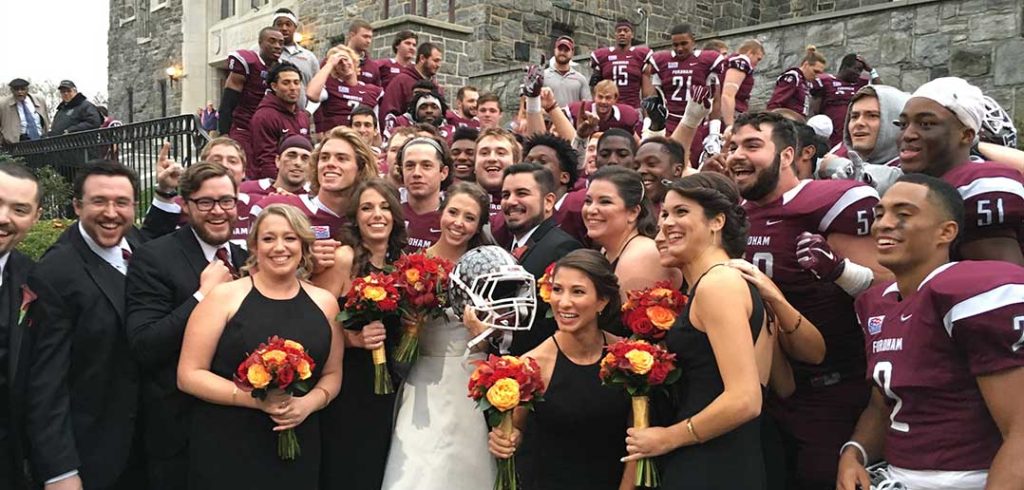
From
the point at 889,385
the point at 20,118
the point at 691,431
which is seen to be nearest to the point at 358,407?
the point at 691,431

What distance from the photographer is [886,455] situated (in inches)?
135

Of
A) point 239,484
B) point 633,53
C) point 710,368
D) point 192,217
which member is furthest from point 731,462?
point 633,53

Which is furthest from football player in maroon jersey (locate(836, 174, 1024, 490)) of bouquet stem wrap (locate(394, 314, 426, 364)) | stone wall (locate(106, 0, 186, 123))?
stone wall (locate(106, 0, 186, 123))

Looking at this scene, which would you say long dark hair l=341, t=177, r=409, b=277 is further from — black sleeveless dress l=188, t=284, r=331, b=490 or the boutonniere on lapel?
the boutonniere on lapel

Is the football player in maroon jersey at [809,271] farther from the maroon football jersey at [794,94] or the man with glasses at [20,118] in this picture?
the man with glasses at [20,118]

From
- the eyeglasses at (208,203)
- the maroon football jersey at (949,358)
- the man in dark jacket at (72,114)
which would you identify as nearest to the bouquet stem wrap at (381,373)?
the eyeglasses at (208,203)

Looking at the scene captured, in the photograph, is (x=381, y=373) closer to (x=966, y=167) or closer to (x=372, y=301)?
(x=372, y=301)

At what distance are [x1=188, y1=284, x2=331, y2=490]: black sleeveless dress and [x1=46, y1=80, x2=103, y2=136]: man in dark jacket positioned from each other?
13.8m

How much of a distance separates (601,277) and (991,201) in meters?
1.65

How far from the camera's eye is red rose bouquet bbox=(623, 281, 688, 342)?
3713 millimetres

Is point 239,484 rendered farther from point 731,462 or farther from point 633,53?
point 633,53

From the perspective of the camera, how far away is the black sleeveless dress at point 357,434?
173 inches

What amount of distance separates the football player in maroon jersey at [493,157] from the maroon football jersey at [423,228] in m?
0.65

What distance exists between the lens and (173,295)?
4305 mm
